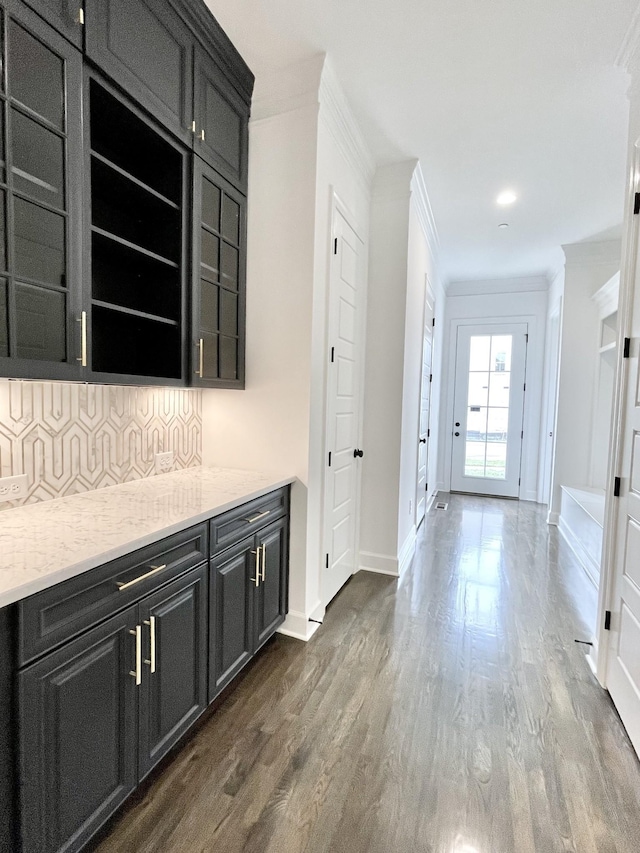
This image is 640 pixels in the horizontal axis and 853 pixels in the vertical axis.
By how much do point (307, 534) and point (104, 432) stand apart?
114 cm

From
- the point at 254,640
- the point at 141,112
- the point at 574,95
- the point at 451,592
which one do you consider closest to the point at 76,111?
the point at 141,112

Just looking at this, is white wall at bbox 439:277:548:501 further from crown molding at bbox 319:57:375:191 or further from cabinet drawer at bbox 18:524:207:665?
cabinet drawer at bbox 18:524:207:665

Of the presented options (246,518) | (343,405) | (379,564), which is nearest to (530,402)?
(379,564)

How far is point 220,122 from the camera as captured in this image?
6.72ft

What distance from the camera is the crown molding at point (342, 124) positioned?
85.4 inches

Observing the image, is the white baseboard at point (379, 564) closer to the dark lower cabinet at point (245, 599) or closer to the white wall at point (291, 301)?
the white wall at point (291, 301)

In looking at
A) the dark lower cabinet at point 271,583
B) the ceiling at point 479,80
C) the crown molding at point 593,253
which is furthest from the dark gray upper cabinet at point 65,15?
the crown molding at point 593,253

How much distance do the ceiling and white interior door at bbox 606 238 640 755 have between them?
46.0 inches

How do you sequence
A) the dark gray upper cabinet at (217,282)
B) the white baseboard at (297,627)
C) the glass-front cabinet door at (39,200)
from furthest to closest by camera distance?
the white baseboard at (297,627), the dark gray upper cabinet at (217,282), the glass-front cabinet door at (39,200)

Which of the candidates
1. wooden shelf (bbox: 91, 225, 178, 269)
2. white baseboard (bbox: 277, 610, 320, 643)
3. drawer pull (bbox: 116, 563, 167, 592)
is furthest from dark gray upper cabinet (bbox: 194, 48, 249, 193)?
white baseboard (bbox: 277, 610, 320, 643)

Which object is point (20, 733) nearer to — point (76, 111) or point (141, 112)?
point (76, 111)

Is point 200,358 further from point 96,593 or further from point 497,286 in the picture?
point 497,286

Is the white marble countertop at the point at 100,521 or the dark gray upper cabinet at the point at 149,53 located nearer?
the white marble countertop at the point at 100,521

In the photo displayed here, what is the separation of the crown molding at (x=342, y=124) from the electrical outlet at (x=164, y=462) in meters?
1.93
